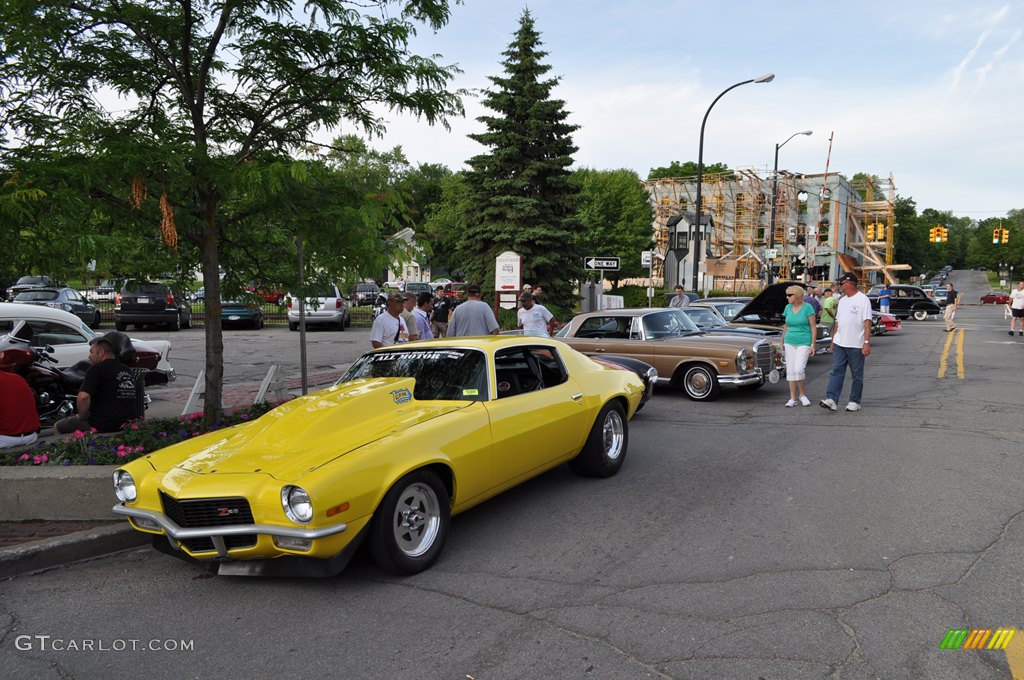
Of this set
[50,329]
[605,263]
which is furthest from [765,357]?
[50,329]

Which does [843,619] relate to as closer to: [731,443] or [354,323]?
[731,443]

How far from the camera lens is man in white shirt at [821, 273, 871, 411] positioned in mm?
9391

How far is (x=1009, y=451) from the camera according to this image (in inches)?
280

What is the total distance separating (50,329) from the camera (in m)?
9.99

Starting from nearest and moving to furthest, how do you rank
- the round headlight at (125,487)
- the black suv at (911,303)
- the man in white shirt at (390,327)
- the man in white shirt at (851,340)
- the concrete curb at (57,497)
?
the round headlight at (125,487)
the concrete curb at (57,497)
the man in white shirt at (390,327)
the man in white shirt at (851,340)
the black suv at (911,303)

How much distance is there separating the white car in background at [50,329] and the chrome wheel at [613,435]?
25.7 feet

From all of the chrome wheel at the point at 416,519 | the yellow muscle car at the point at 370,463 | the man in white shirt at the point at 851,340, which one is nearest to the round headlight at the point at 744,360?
the man in white shirt at the point at 851,340

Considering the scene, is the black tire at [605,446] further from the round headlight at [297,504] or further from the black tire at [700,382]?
the black tire at [700,382]

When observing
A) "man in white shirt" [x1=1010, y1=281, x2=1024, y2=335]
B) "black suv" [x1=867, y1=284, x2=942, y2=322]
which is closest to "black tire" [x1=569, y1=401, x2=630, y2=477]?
"man in white shirt" [x1=1010, y1=281, x2=1024, y2=335]

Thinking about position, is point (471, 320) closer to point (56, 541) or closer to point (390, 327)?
point (390, 327)

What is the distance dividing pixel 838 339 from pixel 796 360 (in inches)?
26.3

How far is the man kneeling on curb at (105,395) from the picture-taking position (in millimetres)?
6609

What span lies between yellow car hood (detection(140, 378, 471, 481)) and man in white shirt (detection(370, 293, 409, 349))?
3.60 metres

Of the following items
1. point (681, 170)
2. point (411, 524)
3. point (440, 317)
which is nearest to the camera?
point (411, 524)
